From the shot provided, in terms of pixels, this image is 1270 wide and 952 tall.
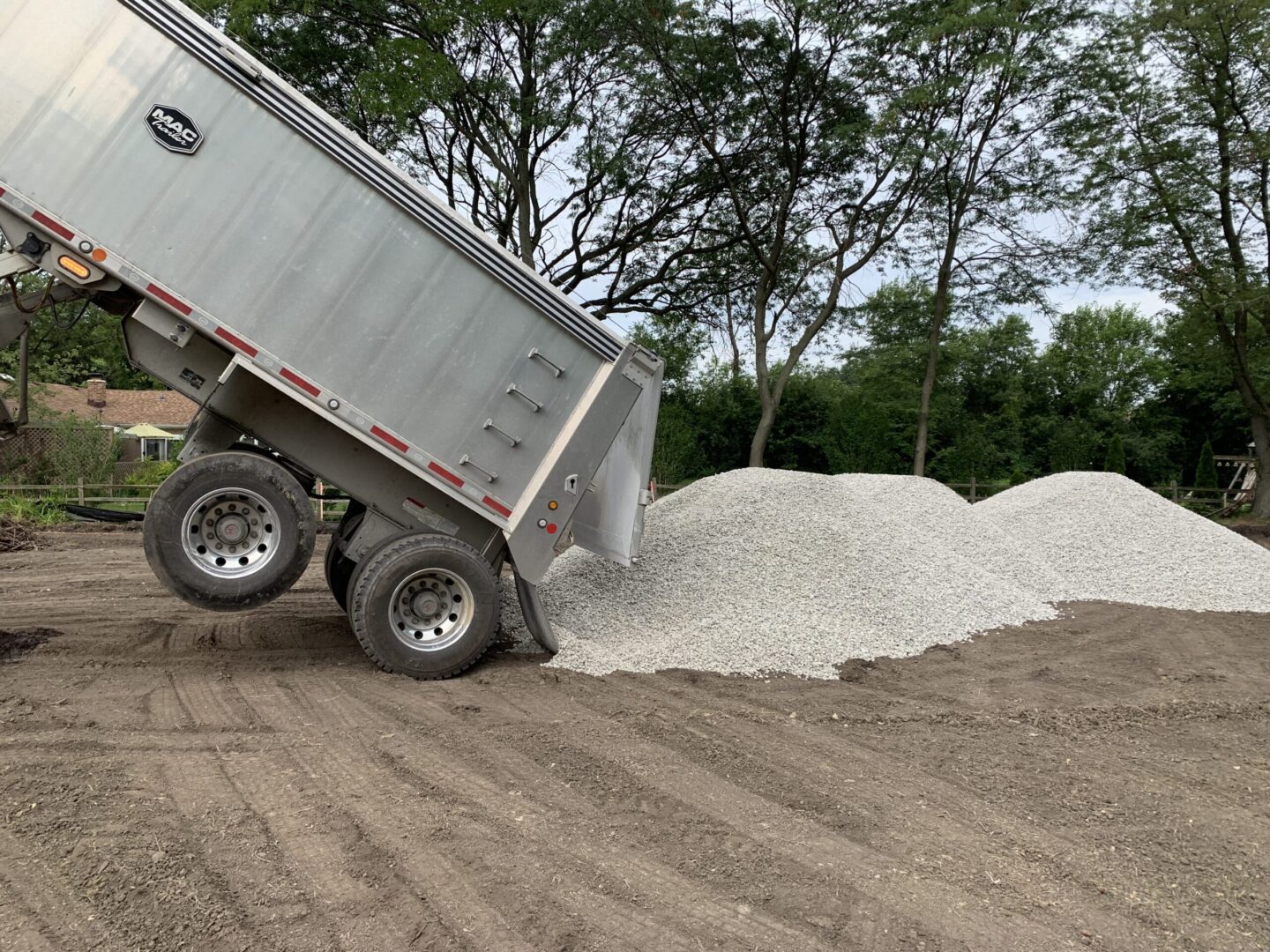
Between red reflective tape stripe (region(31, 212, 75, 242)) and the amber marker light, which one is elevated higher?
red reflective tape stripe (region(31, 212, 75, 242))

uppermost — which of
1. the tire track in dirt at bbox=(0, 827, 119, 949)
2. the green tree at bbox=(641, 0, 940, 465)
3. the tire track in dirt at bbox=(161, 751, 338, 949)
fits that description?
the green tree at bbox=(641, 0, 940, 465)

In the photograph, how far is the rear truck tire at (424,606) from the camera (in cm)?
572

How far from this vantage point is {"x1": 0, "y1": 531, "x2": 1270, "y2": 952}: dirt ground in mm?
2871

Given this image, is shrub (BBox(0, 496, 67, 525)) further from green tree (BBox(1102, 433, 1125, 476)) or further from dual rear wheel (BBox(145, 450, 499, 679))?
green tree (BBox(1102, 433, 1125, 476))

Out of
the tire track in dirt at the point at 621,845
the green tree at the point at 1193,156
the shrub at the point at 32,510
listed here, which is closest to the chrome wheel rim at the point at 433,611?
the tire track in dirt at the point at 621,845

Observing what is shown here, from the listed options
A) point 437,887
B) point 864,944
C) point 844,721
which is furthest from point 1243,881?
point 437,887

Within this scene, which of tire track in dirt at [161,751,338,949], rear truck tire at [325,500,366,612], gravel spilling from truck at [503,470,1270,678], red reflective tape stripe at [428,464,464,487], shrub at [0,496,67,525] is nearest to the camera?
tire track in dirt at [161,751,338,949]

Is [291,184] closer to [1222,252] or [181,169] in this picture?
[181,169]

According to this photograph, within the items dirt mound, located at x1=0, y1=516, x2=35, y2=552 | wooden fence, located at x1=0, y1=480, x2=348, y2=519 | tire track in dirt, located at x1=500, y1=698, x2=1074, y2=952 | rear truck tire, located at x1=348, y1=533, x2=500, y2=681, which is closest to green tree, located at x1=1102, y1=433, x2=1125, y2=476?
wooden fence, located at x1=0, y1=480, x2=348, y2=519

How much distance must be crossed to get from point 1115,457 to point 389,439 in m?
28.8

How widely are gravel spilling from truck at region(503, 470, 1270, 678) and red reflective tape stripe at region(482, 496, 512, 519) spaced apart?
1351mm

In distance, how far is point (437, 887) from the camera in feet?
9.90

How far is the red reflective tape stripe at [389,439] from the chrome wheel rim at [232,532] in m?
0.84

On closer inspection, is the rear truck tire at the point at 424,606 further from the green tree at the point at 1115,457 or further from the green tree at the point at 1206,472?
the green tree at the point at 1206,472
